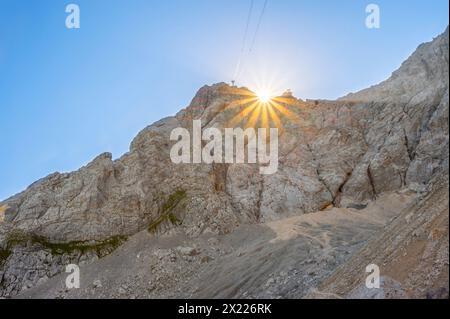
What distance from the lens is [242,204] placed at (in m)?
53.3

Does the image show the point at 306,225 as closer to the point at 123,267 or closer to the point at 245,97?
the point at 123,267

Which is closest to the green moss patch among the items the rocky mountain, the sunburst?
the rocky mountain

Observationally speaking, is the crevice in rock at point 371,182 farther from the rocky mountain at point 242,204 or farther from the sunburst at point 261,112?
the sunburst at point 261,112

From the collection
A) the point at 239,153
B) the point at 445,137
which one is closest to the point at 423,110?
the point at 445,137

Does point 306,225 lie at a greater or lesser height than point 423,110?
lesser

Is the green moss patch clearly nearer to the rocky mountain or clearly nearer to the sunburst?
the rocky mountain

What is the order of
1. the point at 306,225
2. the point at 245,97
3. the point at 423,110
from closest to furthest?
the point at 306,225
the point at 423,110
the point at 245,97

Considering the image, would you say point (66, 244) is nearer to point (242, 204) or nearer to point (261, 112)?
point (242, 204)

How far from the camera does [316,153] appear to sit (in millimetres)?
58594

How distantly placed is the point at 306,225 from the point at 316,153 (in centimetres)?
1557

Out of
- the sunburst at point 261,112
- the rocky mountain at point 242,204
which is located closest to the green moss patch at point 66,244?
the rocky mountain at point 242,204

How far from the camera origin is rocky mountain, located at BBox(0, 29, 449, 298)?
126 feet

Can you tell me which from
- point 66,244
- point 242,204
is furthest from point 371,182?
point 66,244

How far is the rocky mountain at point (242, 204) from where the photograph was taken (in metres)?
38.4
